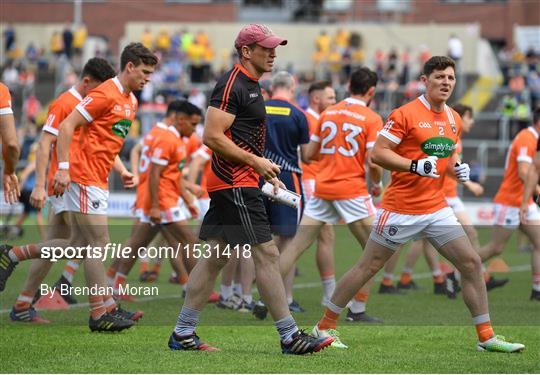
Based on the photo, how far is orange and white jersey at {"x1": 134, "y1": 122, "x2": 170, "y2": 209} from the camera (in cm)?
1326

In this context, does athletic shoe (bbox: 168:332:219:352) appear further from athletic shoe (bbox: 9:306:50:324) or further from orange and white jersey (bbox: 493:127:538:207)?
orange and white jersey (bbox: 493:127:538:207)

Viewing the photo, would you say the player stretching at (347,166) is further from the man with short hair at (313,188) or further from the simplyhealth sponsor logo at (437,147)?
the simplyhealth sponsor logo at (437,147)

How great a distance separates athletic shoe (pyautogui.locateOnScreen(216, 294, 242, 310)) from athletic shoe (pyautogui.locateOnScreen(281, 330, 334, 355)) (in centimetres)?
376

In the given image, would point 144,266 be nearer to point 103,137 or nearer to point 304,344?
point 103,137

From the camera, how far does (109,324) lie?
33.4ft

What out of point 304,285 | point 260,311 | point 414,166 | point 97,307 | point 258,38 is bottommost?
point 304,285

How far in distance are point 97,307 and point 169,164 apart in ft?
11.5

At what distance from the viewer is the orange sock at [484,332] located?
9391 mm

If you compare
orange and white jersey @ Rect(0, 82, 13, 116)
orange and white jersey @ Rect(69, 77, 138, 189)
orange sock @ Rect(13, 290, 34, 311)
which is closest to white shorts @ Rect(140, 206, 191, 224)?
orange sock @ Rect(13, 290, 34, 311)

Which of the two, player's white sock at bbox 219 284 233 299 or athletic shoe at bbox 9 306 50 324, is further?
player's white sock at bbox 219 284 233 299

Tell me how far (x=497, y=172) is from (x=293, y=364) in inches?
911

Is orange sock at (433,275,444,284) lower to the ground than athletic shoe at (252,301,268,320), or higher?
lower

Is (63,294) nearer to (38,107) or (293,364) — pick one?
(293,364)

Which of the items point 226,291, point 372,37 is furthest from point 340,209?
point 372,37
